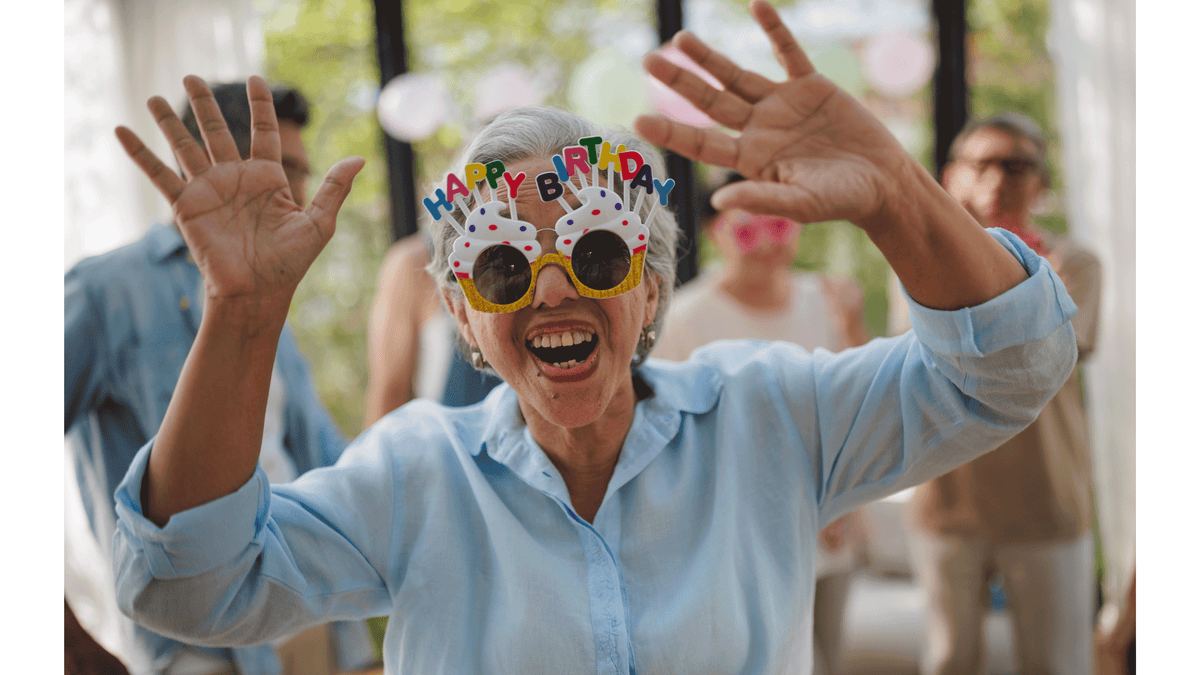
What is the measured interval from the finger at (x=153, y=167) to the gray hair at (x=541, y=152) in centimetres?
32

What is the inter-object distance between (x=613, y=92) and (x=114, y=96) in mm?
1948

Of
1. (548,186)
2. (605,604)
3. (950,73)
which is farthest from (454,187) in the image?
(950,73)

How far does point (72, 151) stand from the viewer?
3.04 metres

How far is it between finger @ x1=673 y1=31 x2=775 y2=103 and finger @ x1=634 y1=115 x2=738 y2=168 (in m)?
0.08

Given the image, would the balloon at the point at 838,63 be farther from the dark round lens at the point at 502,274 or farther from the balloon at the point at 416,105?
the dark round lens at the point at 502,274

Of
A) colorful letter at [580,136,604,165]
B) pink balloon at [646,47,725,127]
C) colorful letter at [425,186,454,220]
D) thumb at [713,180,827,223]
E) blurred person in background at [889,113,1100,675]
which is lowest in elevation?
blurred person in background at [889,113,1100,675]

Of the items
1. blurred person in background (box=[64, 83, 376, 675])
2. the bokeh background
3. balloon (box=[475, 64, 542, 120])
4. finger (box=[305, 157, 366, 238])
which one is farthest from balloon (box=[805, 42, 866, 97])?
finger (box=[305, 157, 366, 238])

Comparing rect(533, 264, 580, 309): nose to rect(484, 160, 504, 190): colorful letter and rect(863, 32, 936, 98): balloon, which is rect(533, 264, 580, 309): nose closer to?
rect(484, 160, 504, 190): colorful letter

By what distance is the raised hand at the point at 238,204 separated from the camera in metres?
1.00

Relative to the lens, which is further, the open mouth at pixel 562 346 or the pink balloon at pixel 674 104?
the pink balloon at pixel 674 104

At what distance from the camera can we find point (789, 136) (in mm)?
1089

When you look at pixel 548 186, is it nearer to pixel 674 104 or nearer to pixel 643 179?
pixel 643 179

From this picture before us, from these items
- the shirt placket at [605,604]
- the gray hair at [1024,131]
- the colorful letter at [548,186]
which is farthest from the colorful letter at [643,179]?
the gray hair at [1024,131]

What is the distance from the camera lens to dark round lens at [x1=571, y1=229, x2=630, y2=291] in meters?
1.12
